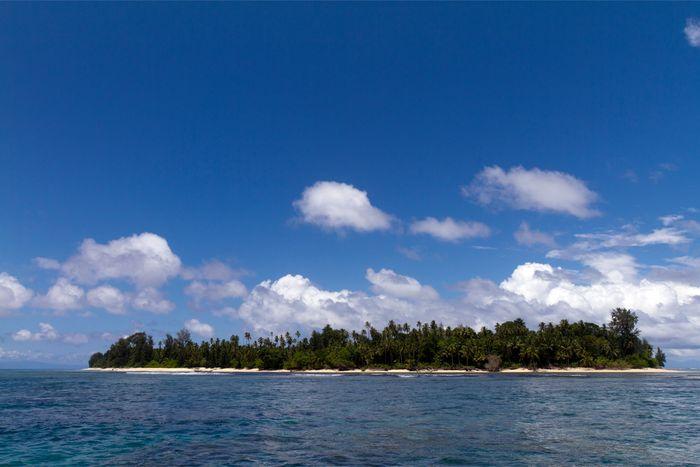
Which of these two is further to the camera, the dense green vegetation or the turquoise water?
the dense green vegetation

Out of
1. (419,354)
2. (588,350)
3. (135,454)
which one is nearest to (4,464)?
(135,454)

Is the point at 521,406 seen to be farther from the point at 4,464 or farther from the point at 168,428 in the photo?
the point at 4,464

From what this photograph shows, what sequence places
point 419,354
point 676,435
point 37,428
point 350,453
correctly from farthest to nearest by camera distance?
point 419,354
point 37,428
point 676,435
point 350,453

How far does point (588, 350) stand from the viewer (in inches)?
7023

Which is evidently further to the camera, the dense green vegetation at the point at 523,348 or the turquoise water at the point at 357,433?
the dense green vegetation at the point at 523,348

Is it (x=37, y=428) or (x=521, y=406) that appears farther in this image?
(x=521, y=406)

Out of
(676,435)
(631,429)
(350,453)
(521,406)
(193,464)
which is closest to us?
(193,464)

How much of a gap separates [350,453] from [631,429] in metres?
22.7

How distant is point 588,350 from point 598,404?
5449 inches

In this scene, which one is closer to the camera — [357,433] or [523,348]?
[357,433]

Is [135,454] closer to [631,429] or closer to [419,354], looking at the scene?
[631,429]

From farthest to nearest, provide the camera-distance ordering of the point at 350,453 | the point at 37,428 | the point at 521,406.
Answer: the point at 521,406
the point at 37,428
the point at 350,453

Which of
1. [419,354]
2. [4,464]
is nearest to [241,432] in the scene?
[4,464]

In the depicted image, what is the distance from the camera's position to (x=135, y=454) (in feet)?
89.9
